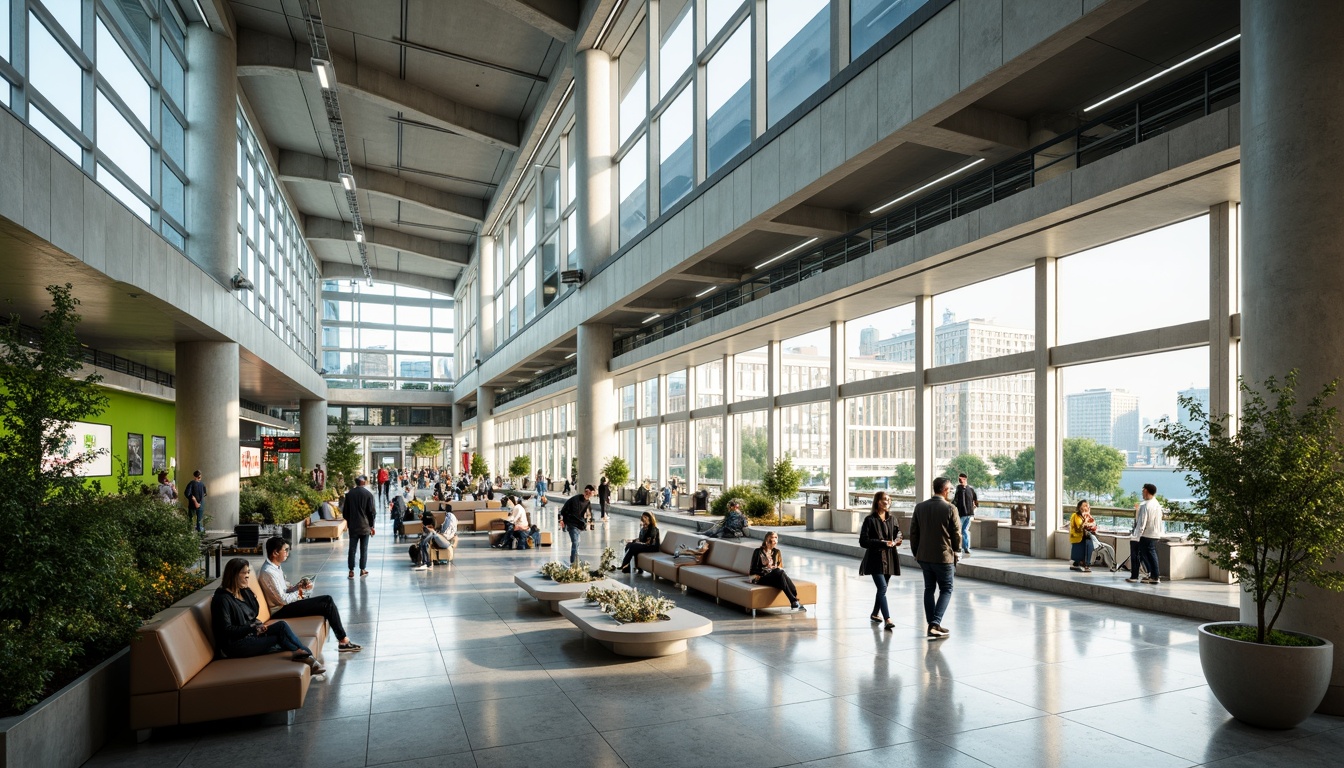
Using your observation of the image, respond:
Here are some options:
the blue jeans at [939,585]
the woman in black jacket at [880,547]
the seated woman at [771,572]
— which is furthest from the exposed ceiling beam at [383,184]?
the blue jeans at [939,585]

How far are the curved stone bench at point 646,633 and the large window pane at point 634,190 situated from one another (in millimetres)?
18658

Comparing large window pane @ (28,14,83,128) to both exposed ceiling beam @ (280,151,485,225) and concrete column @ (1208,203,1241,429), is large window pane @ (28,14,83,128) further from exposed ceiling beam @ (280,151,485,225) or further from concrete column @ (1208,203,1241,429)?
exposed ceiling beam @ (280,151,485,225)

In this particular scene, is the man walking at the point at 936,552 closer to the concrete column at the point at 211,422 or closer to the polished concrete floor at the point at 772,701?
the polished concrete floor at the point at 772,701

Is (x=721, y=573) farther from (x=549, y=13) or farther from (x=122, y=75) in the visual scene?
(x=549, y=13)

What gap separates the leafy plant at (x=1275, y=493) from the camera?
5.99 metres

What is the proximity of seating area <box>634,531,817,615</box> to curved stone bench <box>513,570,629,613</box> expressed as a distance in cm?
135

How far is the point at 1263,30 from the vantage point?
23.5 ft

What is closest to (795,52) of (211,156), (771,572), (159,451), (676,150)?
(676,150)

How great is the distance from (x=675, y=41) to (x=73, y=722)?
22.5 m

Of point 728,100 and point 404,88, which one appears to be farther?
point 404,88

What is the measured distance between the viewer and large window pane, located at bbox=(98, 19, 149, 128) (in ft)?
47.5

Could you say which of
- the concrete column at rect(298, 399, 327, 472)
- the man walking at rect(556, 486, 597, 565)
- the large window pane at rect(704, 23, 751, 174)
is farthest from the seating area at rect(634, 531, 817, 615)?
the concrete column at rect(298, 399, 327, 472)

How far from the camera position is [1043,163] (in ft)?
45.2

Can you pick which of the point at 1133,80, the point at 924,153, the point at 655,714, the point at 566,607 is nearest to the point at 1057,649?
the point at 655,714
